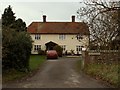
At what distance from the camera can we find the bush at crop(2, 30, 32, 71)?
22.6 m

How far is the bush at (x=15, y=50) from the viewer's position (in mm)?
22641

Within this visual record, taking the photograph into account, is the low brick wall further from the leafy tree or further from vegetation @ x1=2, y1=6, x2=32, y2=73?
the leafy tree

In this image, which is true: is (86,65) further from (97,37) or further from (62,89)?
(62,89)

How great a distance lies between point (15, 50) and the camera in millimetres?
24016

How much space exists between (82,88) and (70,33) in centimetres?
5483

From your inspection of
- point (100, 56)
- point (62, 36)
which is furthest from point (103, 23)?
point (62, 36)

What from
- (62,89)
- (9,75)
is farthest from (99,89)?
(9,75)

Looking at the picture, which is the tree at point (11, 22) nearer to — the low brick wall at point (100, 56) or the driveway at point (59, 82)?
the driveway at point (59, 82)

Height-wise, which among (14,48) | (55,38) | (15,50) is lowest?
Answer: (15,50)

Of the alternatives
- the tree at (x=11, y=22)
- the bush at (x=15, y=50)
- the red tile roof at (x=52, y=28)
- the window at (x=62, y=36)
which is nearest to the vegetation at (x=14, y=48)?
the bush at (x=15, y=50)

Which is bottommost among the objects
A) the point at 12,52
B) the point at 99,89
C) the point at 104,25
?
the point at 99,89

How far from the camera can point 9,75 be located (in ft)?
71.5

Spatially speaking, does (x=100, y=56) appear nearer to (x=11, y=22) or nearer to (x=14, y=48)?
(x=14, y=48)

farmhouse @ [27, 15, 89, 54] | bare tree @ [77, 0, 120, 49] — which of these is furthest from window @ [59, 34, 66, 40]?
bare tree @ [77, 0, 120, 49]
